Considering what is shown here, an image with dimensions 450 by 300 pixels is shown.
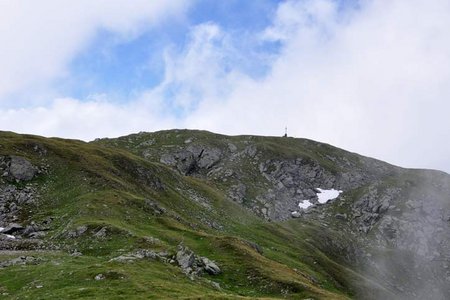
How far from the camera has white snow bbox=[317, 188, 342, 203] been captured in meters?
180

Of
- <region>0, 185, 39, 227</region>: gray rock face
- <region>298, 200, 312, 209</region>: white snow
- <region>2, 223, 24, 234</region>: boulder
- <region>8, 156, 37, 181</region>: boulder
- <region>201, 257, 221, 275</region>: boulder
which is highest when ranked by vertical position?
<region>298, 200, 312, 209</region>: white snow

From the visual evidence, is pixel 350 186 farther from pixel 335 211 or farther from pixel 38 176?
pixel 38 176

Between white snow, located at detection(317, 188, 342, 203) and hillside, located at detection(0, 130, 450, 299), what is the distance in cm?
84

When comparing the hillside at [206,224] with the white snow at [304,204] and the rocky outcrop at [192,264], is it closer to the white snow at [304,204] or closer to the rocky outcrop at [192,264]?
the rocky outcrop at [192,264]

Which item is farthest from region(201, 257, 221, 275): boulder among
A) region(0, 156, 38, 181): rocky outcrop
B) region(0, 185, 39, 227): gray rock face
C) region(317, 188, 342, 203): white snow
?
region(317, 188, 342, 203): white snow

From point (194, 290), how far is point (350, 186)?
509 ft

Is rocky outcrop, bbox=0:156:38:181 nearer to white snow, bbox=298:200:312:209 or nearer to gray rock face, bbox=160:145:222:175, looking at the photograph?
gray rock face, bbox=160:145:222:175

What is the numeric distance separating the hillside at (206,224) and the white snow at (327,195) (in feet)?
2.77

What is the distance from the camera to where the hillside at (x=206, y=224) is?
49688 mm

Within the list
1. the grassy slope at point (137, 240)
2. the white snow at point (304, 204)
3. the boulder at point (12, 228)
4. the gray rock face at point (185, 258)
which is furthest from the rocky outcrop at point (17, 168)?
the white snow at point (304, 204)

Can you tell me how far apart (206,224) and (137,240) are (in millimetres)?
42023

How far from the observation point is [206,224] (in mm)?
101000

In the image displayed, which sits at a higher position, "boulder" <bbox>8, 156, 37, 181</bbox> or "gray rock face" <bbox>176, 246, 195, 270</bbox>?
"boulder" <bbox>8, 156, 37, 181</bbox>

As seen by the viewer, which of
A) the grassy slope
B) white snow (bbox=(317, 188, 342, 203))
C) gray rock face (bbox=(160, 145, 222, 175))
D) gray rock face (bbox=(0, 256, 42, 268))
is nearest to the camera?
the grassy slope
